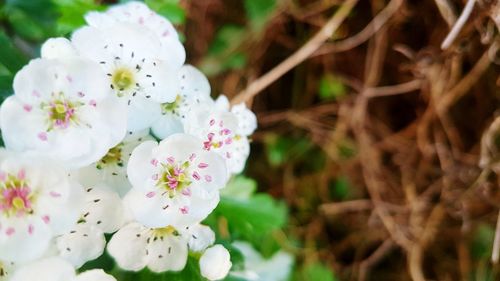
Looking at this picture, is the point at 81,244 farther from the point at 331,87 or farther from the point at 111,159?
the point at 331,87

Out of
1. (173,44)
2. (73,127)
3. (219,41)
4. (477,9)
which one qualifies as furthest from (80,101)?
(219,41)

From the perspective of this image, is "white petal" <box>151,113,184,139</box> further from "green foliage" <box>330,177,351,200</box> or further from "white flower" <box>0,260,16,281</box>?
"green foliage" <box>330,177,351,200</box>

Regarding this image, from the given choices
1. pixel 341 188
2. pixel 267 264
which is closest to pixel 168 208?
pixel 267 264

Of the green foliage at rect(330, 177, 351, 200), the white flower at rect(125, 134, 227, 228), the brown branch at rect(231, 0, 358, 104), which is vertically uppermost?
the brown branch at rect(231, 0, 358, 104)

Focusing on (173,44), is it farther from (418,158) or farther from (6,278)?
(418,158)

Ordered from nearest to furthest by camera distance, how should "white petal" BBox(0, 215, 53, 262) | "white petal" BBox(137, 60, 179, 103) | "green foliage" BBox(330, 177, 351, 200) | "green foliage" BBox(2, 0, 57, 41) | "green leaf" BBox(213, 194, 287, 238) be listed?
"white petal" BBox(0, 215, 53, 262) < "white petal" BBox(137, 60, 179, 103) < "green leaf" BBox(213, 194, 287, 238) < "green foliage" BBox(2, 0, 57, 41) < "green foliage" BBox(330, 177, 351, 200)

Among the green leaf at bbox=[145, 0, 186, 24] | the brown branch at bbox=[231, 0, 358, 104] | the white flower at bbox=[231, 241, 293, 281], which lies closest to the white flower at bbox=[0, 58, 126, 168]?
the green leaf at bbox=[145, 0, 186, 24]
